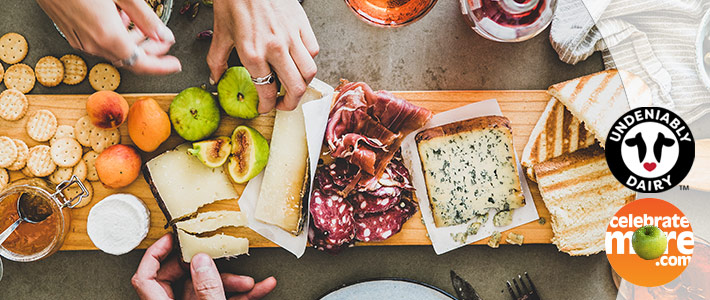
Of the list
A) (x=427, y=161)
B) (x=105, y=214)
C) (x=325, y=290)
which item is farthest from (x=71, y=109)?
(x=427, y=161)

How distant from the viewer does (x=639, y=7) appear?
1.15 m

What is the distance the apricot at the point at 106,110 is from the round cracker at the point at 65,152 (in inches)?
3.7

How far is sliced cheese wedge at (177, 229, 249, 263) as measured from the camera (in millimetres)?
1189

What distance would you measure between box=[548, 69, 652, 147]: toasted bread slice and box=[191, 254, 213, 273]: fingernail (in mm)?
966

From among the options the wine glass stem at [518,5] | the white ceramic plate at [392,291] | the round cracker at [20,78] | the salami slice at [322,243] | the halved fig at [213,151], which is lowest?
the white ceramic plate at [392,291]

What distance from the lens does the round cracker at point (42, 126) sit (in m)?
1.18

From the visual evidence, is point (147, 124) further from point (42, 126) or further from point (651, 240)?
point (651, 240)

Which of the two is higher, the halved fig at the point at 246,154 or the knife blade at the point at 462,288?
the halved fig at the point at 246,154

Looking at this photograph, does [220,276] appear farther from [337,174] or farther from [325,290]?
[337,174]

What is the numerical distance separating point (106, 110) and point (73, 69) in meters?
0.18

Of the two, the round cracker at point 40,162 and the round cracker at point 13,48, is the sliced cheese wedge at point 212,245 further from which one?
the round cracker at point 13,48

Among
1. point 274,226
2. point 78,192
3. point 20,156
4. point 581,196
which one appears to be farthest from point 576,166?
point 20,156

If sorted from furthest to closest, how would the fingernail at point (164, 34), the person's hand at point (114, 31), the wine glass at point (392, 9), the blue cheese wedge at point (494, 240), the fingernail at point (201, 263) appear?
the blue cheese wedge at point (494, 240)
the fingernail at point (201, 263)
the wine glass at point (392, 9)
the fingernail at point (164, 34)
the person's hand at point (114, 31)

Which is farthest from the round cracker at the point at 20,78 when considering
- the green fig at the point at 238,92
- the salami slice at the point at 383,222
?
the salami slice at the point at 383,222
